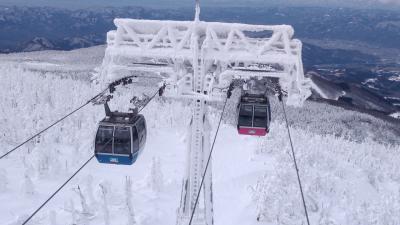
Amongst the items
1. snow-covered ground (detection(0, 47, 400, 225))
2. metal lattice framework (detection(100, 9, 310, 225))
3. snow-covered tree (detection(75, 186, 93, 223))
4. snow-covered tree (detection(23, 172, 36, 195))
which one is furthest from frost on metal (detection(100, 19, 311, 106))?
snow-covered tree (detection(23, 172, 36, 195))

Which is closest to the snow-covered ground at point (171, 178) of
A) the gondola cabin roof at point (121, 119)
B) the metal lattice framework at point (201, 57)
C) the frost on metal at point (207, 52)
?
the gondola cabin roof at point (121, 119)

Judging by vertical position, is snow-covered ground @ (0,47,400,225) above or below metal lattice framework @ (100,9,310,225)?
below

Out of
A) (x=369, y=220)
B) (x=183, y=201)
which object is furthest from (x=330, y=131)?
(x=183, y=201)

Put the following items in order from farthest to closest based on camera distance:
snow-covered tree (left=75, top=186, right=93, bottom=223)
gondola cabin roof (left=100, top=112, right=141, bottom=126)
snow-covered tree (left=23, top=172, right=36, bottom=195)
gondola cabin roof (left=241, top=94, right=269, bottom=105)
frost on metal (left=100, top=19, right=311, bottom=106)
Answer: snow-covered tree (left=23, top=172, right=36, bottom=195)
snow-covered tree (left=75, top=186, right=93, bottom=223)
gondola cabin roof (left=241, top=94, right=269, bottom=105)
gondola cabin roof (left=100, top=112, right=141, bottom=126)
frost on metal (left=100, top=19, right=311, bottom=106)

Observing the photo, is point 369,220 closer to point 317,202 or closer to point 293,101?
point 317,202

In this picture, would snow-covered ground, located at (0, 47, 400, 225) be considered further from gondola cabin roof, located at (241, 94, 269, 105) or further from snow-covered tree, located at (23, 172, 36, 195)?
gondola cabin roof, located at (241, 94, 269, 105)

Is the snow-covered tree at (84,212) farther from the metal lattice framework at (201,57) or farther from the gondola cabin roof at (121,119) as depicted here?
the metal lattice framework at (201,57)

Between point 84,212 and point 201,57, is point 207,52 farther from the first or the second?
point 84,212
